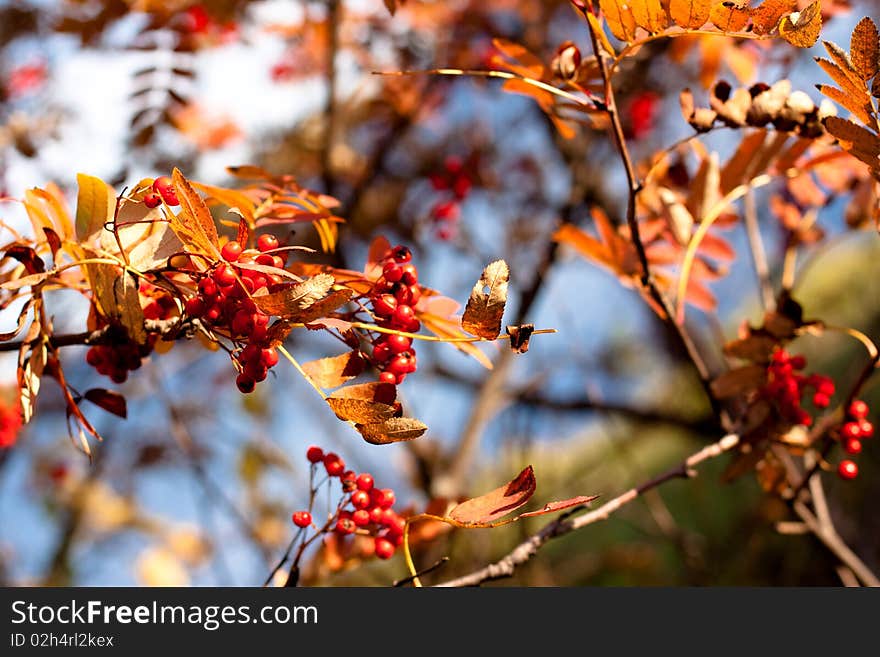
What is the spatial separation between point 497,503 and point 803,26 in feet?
1.46

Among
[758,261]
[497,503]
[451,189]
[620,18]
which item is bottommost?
[497,503]

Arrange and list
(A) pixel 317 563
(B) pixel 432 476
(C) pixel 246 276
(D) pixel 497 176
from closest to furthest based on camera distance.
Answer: (C) pixel 246 276 → (A) pixel 317 563 → (B) pixel 432 476 → (D) pixel 497 176

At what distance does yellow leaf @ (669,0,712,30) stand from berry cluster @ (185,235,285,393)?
39 cm

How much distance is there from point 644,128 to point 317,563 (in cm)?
199

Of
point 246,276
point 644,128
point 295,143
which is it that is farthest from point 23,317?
point 295,143

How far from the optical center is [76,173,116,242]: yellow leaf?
610 mm

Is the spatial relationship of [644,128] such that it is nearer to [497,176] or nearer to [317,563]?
[497,176]

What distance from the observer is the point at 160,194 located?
0.60 meters

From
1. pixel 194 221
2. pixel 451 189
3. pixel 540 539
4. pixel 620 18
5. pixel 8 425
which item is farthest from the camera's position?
pixel 451 189

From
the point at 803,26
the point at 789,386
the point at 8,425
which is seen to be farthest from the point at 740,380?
the point at 8,425

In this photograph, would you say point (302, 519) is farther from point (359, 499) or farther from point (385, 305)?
point (385, 305)

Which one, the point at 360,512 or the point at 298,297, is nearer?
the point at 298,297

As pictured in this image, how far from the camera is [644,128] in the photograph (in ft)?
8.13

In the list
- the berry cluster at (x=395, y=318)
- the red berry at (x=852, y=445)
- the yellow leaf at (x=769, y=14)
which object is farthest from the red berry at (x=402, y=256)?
the red berry at (x=852, y=445)
